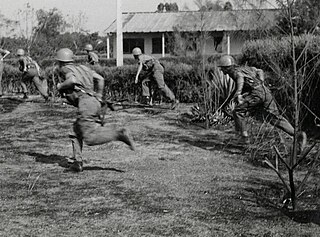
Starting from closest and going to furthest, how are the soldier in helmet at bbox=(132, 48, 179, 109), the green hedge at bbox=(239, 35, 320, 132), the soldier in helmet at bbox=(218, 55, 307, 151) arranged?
the green hedge at bbox=(239, 35, 320, 132), the soldier in helmet at bbox=(218, 55, 307, 151), the soldier in helmet at bbox=(132, 48, 179, 109)

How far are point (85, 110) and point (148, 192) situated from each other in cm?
170

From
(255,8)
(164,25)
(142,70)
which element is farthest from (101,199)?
(164,25)

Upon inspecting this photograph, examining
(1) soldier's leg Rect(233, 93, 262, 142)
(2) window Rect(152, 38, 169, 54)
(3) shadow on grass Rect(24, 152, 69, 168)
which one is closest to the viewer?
(3) shadow on grass Rect(24, 152, 69, 168)

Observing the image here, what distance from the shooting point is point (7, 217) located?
5.86 m

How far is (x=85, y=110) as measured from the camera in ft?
25.8

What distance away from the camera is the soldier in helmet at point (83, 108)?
7754 mm

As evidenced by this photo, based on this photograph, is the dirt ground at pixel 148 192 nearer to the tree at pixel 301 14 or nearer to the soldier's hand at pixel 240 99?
the soldier's hand at pixel 240 99

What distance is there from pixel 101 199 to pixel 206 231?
5.21ft

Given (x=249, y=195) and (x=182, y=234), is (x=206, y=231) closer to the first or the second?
(x=182, y=234)

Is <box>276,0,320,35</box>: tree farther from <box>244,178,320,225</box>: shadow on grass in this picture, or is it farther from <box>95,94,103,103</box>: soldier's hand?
<box>95,94,103,103</box>: soldier's hand

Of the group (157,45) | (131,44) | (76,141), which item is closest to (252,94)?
(76,141)

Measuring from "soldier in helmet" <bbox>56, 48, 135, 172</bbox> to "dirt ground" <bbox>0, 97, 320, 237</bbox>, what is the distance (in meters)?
0.44

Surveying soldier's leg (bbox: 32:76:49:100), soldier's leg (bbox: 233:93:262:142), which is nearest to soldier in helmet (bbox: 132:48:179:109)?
soldier's leg (bbox: 32:76:49:100)

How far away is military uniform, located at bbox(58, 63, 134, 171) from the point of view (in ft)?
25.4
